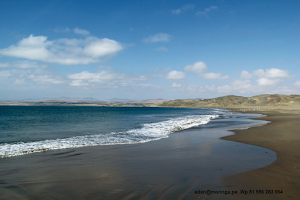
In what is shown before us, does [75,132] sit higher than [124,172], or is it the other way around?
[124,172]

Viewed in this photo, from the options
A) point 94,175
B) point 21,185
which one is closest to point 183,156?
point 94,175

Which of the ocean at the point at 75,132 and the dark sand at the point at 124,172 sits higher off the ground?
the dark sand at the point at 124,172

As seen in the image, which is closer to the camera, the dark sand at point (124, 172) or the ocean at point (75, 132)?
the dark sand at point (124, 172)

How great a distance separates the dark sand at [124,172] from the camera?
5.75 meters

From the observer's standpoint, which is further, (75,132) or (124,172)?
(75,132)

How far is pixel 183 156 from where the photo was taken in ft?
33.0

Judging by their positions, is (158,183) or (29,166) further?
(29,166)

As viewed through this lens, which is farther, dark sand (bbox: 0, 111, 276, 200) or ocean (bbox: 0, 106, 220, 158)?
ocean (bbox: 0, 106, 220, 158)

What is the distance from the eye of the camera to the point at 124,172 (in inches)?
300

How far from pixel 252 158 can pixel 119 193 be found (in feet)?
24.3

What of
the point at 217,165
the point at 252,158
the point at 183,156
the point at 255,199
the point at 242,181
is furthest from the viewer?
the point at 183,156

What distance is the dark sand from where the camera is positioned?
5.75 metres

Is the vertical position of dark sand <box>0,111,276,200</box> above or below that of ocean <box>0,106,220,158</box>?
above

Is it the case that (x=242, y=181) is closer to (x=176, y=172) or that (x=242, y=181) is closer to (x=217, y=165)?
(x=217, y=165)
